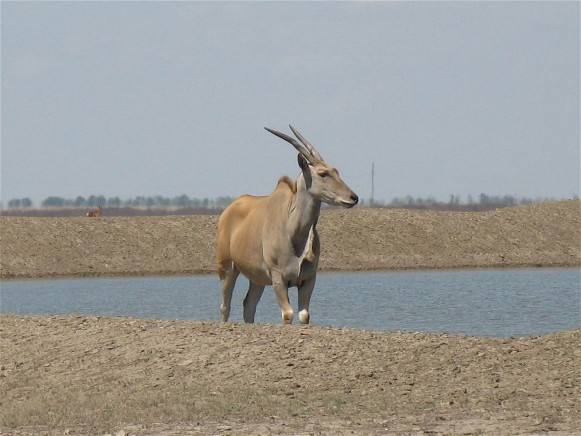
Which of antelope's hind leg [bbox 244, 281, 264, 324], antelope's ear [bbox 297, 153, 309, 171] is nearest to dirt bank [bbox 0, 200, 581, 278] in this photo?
antelope's hind leg [bbox 244, 281, 264, 324]

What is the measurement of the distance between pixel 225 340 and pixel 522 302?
19.4 metres

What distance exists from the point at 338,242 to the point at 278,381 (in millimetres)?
46480

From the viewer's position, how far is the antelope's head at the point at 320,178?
18109 millimetres

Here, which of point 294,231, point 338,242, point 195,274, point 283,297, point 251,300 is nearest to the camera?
point 283,297

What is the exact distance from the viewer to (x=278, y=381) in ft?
48.6

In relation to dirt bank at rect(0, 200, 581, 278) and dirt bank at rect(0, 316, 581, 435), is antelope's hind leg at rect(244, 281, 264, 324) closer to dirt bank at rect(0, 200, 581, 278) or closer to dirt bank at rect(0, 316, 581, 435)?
dirt bank at rect(0, 316, 581, 435)

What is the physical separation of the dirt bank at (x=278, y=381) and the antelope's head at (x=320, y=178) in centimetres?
209

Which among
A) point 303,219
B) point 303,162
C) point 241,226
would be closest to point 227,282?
point 241,226

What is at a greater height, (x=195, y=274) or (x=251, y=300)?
(x=251, y=300)

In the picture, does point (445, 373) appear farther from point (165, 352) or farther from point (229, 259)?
point (229, 259)

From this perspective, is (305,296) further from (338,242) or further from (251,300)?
(338,242)

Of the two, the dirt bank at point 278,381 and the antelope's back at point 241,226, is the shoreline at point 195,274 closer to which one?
the antelope's back at point 241,226

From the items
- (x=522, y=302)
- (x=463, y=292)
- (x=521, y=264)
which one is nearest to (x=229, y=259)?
(x=522, y=302)

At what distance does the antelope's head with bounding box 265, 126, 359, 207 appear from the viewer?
18109 mm
